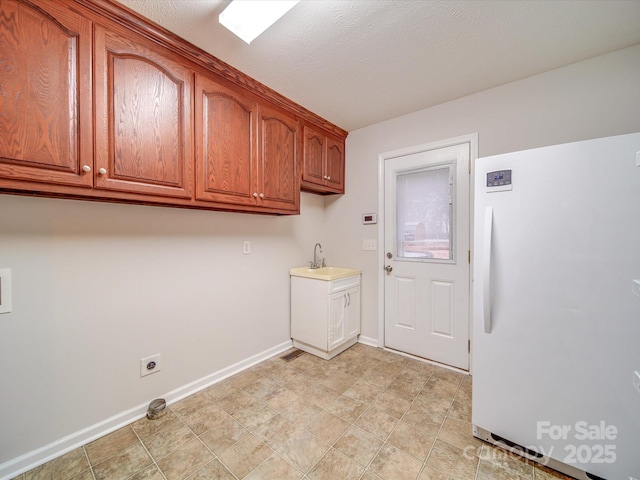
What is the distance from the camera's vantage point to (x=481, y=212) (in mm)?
1425

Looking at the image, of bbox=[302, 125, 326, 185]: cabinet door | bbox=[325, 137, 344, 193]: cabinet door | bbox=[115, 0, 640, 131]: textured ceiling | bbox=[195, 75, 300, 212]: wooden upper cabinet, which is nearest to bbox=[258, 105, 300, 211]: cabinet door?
bbox=[195, 75, 300, 212]: wooden upper cabinet

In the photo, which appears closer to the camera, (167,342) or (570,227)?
(570,227)

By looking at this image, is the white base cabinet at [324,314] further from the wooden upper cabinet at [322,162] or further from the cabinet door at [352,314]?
the wooden upper cabinet at [322,162]

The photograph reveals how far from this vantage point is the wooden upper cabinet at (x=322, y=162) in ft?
8.09

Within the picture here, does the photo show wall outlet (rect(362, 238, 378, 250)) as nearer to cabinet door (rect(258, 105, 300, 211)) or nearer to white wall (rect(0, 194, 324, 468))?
cabinet door (rect(258, 105, 300, 211))

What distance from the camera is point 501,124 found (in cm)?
203

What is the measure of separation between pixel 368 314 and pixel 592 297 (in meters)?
1.86

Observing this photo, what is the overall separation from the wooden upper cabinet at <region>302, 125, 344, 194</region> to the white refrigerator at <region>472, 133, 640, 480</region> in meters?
1.46

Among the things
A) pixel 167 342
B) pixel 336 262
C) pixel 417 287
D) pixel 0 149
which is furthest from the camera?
pixel 336 262

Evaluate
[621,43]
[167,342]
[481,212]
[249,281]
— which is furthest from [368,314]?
[621,43]

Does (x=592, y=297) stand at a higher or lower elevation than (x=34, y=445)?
higher

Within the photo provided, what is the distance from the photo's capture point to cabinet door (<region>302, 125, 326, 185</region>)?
2443 mm

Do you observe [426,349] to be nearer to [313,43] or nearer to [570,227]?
[570,227]

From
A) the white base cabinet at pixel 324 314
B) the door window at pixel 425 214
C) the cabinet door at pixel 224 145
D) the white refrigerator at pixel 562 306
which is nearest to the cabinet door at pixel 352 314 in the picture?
the white base cabinet at pixel 324 314
